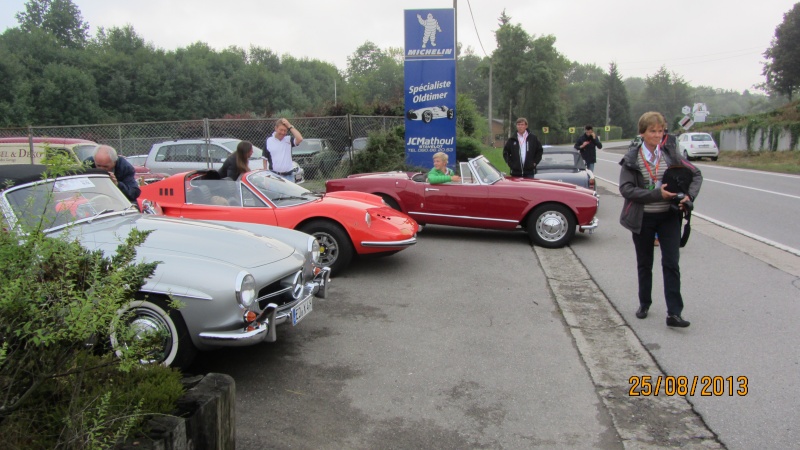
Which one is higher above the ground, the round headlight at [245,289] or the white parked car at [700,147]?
the white parked car at [700,147]

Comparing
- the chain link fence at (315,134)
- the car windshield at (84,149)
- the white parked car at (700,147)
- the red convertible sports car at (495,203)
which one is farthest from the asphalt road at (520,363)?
the white parked car at (700,147)

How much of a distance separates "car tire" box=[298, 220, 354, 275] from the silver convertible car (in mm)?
1478

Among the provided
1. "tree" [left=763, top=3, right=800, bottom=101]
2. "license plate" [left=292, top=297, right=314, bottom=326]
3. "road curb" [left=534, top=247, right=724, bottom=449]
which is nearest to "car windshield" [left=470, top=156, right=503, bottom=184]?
"road curb" [left=534, top=247, right=724, bottom=449]

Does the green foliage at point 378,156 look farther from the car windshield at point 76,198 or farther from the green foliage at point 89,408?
the green foliage at point 89,408

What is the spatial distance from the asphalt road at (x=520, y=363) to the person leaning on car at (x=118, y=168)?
2.46 meters

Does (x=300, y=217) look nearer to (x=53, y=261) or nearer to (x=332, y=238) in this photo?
(x=332, y=238)

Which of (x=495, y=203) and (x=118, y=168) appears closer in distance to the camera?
(x=118, y=168)

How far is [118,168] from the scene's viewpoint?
20.4ft

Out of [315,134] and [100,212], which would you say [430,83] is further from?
[100,212]

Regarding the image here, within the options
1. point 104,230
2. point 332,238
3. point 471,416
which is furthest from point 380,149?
point 471,416

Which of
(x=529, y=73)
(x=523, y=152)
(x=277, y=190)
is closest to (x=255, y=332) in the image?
(x=277, y=190)

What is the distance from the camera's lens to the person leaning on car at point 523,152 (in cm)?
1052

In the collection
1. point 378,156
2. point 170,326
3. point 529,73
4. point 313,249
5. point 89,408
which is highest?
point 529,73

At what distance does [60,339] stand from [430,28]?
42.7 ft
